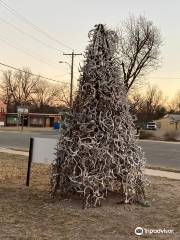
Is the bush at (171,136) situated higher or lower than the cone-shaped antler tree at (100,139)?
lower

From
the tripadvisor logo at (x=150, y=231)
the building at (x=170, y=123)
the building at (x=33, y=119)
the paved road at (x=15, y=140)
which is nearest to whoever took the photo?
the tripadvisor logo at (x=150, y=231)

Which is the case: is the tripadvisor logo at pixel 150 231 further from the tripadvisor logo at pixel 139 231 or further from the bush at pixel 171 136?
the bush at pixel 171 136

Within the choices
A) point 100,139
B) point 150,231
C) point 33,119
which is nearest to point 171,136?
point 100,139

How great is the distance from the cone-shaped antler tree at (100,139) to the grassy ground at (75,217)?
0.98 feet

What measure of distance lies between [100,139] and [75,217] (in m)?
1.29

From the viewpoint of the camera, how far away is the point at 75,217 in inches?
264

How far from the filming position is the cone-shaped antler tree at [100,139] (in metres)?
7.21

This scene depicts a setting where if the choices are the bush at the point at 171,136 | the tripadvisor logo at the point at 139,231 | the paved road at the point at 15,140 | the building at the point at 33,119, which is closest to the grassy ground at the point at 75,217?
the tripadvisor logo at the point at 139,231

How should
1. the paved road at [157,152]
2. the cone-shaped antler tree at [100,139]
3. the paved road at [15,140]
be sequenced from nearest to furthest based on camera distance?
the cone-shaped antler tree at [100,139] → the paved road at [157,152] → the paved road at [15,140]

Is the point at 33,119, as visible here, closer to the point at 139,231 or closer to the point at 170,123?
the point at 170,123

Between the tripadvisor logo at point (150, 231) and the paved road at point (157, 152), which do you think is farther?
the paved road at point (157, 152)

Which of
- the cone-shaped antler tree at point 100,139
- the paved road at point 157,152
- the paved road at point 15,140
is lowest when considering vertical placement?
the paved road at point 157,152

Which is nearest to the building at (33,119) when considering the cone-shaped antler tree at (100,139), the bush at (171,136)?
the bush at (171,136)

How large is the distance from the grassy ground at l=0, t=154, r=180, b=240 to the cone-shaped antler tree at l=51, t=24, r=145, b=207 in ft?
0.98
